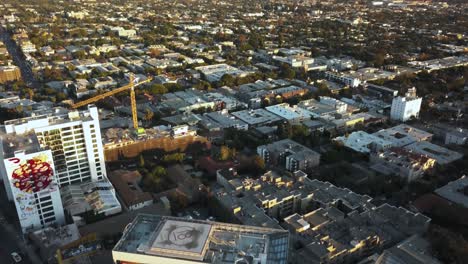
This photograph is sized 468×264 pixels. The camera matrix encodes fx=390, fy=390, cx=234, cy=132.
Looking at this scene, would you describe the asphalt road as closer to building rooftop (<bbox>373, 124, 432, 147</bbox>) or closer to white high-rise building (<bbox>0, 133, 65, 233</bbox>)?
white high-rise building (<bbox>0, 133, 65, 233</bbox>)

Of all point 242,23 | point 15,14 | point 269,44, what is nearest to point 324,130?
point 269,44

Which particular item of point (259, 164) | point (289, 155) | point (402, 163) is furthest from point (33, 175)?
point (402, 163)

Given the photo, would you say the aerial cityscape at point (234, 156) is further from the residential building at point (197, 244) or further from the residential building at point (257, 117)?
the residential building at point (257, 117)

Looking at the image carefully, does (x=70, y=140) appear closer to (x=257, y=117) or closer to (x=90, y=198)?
(x=90, y=198)

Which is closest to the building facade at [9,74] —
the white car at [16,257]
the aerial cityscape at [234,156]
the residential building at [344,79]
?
the aerial cityscape at [234,156]

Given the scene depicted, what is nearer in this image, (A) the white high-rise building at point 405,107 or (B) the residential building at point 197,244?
(B) the residential building at point 197,244

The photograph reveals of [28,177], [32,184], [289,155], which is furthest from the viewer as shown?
[289,155]
